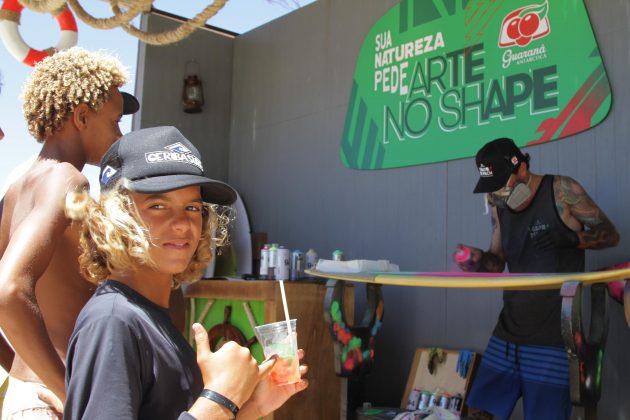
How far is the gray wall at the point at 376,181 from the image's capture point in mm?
3730

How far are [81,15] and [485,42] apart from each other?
8.38 feet

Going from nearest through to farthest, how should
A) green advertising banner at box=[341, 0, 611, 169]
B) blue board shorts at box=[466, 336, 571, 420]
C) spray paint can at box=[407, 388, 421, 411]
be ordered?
blue board shorts at box=[466, 336, 571, 420] → green advertising banner at box=[341, 0, 611, 169] → spray paint can at box=[407, 388, 421, 411]

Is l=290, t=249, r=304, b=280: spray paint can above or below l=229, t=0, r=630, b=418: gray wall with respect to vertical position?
below

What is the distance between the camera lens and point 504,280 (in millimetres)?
2900

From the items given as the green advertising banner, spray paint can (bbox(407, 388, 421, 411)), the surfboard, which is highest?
the green advertising banner

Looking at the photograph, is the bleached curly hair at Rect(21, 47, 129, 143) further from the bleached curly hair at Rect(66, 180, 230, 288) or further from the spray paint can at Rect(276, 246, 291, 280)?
the spray paint can at Rect(276, 246, 291, 280)

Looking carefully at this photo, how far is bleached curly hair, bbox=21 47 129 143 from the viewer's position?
1.70 metres

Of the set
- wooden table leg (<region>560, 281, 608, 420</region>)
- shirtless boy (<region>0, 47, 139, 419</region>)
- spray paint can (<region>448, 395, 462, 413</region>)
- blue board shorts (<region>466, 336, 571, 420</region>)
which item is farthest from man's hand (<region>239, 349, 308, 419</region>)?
spray paint can (<region>448, 395, 462, 413</region>)

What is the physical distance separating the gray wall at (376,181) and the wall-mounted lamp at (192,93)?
1.26ft

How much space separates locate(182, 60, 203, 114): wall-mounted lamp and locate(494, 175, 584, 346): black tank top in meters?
3.59

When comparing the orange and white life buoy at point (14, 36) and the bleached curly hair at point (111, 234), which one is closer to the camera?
the bleached curly hair at point (111, 234)

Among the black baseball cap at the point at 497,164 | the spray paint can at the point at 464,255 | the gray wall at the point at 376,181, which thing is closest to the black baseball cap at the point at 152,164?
the black baseball cap at the point at 497,164

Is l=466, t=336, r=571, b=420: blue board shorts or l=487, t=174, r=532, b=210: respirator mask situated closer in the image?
l=466, t=336, r=571, b=420: blue board shorts

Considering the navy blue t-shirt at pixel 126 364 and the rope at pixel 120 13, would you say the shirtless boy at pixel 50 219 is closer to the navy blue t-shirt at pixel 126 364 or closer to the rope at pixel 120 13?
the navy blue t-shirt at pixel 126 364
